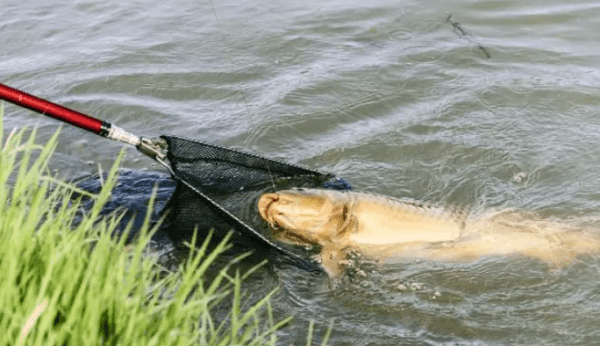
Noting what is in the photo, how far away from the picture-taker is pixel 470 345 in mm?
4184

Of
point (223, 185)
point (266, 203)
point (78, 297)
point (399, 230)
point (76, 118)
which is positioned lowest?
point (399, 230)

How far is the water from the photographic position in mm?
4527

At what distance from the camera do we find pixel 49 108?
4.15 metres

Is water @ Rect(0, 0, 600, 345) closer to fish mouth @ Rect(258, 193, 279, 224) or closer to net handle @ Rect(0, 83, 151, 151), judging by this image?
fish mouth @ Rect(258, 193, 279, 224)

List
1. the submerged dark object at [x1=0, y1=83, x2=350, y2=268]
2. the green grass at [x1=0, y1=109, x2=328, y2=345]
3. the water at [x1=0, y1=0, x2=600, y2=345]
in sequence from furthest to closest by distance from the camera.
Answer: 1. the water at [x1=0, y1=0, x2=600, y2=345]
2. the submerged dark object at [x1=0, y1=83, x2=350, y2=268]
3. the green grass at [x1=0, y1=109, x2=328, y2=345]

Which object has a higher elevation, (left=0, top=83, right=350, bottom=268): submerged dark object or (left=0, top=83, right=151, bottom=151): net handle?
(left=0, top=83, right=151, bottom=151): net handle

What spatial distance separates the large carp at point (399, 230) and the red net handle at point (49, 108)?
A: 974 mm

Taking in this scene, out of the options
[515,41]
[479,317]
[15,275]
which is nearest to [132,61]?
[515,41]

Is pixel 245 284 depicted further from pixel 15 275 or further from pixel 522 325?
pixel 15 275

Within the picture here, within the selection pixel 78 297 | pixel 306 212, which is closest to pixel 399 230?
pixel 306 212

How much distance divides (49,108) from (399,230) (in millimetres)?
2050

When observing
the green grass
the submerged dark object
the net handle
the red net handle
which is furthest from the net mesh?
the green grass

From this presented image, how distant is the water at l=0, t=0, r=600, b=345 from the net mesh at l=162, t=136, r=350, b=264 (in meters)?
0.35

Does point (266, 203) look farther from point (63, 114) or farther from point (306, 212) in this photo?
point (63, 114)
